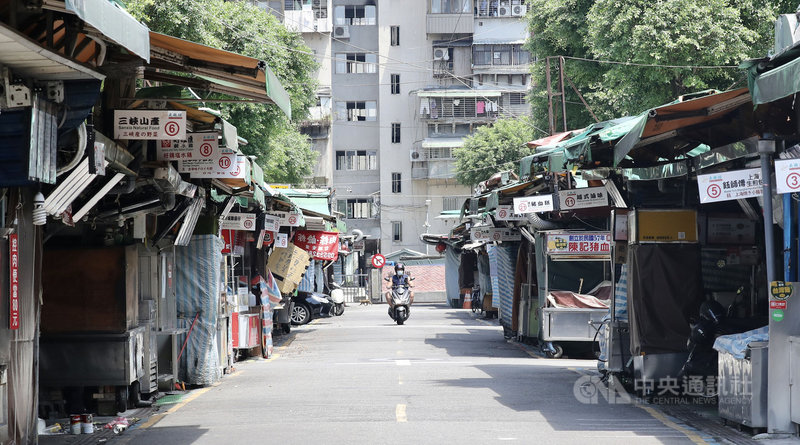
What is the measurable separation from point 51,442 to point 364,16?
194 feet

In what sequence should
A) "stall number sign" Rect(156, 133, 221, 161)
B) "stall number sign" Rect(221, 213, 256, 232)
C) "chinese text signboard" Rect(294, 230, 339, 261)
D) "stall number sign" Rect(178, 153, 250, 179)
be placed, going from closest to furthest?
"stall number sign" Rect(156, 133, 221, 161)
"stall number sign" Rect(178, 153, 250, 179)
"stall number sign" Rect(221, 213, 256, 232)
"chinese text signboard" Rect(294, 230, 339, 261)

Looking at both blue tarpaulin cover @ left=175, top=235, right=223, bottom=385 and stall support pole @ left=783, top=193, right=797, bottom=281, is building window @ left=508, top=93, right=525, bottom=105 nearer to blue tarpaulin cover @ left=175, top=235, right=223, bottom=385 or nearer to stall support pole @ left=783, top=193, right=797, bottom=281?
blue tarpaulin cover @ left=175, top=235, right=223, bottom=385

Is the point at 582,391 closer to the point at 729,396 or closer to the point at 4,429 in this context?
the point at 729,396

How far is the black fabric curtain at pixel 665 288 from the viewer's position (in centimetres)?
1358

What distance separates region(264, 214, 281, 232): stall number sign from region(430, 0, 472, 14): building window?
153 feet

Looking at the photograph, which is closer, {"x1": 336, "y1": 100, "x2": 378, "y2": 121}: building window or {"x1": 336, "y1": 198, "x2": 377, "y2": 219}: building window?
{"x1": 336, "y1": 100, "x2": 378, "y2": 121}: building window

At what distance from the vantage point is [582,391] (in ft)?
46.2

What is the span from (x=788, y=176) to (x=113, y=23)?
5.89m

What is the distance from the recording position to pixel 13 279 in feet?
28.5

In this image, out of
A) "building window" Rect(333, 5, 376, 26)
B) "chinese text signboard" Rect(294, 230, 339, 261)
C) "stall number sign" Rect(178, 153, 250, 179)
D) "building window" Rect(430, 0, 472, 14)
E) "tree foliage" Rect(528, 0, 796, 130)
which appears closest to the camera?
"stall number sign" Rect(178, 153, 250, 179)

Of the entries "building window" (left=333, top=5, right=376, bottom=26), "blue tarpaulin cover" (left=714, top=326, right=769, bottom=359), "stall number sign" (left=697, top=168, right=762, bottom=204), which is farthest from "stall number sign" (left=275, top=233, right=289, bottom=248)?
"building window" (left=333, top=5, right=376, bottom=26)

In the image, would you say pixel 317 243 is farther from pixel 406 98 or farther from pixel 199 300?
pixel 406 98

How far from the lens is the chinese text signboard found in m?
29.6

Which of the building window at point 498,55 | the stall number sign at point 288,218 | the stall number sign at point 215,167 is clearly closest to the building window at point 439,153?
the building window at point 498,55
